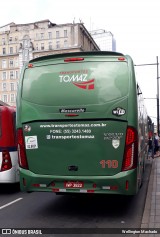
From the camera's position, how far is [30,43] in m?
111

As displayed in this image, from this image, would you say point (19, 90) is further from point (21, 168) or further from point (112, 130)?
point (112, 130)

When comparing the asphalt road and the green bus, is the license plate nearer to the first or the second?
the green bus

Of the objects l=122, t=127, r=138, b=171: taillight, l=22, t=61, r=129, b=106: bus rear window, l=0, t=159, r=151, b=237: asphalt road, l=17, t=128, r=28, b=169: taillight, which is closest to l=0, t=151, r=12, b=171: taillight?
l=0, t=159, r=151, b=237: asphalt road

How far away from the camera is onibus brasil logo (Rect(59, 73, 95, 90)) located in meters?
7.20

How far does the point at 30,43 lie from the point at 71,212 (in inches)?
4212

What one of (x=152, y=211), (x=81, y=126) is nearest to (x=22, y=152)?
(x=81, y=126)

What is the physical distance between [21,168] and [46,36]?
106m

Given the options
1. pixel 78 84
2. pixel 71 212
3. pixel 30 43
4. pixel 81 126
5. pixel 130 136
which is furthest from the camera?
pixel 30 43

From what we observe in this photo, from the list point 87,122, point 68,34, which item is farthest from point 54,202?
point 68,34

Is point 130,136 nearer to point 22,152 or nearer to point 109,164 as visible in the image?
point 109,164

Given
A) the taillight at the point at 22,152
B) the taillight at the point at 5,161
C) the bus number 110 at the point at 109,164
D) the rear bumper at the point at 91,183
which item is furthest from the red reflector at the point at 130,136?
the taillight at the point at 5,161

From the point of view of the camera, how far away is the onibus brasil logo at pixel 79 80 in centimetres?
720

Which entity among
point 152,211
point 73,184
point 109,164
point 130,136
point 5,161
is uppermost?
point 130,136

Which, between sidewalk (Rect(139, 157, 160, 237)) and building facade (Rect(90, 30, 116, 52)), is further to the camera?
building facade (Rect(90, 30, 116, 52))
